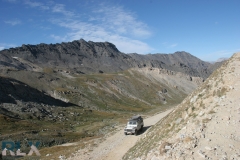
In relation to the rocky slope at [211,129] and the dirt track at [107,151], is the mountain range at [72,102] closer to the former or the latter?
the dirt track at [107,151]

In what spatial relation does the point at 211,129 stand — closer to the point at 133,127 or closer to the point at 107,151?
the point at 107,151

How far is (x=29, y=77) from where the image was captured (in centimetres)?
15650

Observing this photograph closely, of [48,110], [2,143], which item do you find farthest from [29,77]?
[2,143]

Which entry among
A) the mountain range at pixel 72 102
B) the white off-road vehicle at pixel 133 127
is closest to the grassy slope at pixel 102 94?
the mountain range at pixel 72 102

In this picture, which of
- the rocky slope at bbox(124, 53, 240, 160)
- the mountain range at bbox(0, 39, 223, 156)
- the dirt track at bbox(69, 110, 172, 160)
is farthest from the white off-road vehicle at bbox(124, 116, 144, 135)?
the mountain range at bbox(0, 39, 223, 156)

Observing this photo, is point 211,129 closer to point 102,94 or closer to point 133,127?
point 133,127

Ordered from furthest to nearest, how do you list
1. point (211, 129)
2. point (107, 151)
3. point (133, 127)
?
point (133, 127) < point (107, 151) < point (211, 129)

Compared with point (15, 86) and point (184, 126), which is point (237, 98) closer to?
point (184, 126)

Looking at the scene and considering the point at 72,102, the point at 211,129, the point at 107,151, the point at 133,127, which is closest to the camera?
the point at 211,129

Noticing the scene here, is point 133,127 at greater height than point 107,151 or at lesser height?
greater

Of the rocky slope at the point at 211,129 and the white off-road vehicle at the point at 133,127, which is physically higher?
the rocky slope at the point at 211,129

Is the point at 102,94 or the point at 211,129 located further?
the point at 102,94

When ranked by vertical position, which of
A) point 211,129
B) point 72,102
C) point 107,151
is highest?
point 211,129

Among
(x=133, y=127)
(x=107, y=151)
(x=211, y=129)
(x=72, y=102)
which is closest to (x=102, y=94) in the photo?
(x=72, y=102)
